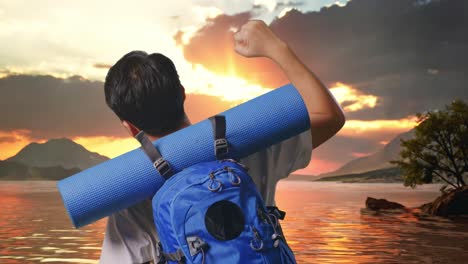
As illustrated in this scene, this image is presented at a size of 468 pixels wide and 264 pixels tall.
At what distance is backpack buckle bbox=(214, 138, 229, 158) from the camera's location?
8.66ft

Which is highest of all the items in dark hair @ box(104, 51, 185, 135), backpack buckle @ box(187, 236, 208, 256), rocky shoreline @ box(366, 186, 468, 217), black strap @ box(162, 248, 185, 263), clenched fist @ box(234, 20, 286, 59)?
rocky shoreline @ box(366, 186, 468, 217)

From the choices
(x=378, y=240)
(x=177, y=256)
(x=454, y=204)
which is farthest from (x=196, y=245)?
(x=454, y=204)

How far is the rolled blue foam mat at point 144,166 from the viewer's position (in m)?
2.62

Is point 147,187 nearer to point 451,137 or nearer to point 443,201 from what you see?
point 443,201

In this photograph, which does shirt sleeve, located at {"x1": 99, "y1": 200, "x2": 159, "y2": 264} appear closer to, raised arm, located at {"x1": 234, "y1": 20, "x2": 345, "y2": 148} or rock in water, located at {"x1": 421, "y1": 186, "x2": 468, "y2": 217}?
raised arm, located at {"x1": 234, "y1": 20, "x2": 345, "y2": 148}

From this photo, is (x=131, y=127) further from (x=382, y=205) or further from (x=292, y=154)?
(x=382, y=205)

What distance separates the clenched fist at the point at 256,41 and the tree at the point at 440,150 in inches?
1182

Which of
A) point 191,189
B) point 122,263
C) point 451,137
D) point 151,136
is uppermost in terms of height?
point 451,137

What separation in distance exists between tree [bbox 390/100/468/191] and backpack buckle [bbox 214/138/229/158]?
1187 inches

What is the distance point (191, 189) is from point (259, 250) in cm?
31

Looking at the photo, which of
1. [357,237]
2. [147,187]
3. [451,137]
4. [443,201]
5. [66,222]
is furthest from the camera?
[451,137]

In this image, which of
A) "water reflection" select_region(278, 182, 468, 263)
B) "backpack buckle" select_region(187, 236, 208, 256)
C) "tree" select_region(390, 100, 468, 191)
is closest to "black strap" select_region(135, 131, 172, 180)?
"backpack buckle" select_region(187, 236, 208, 256)

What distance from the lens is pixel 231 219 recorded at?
247 centimetres

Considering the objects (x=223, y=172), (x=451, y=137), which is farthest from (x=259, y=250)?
(x=451, y=137)
